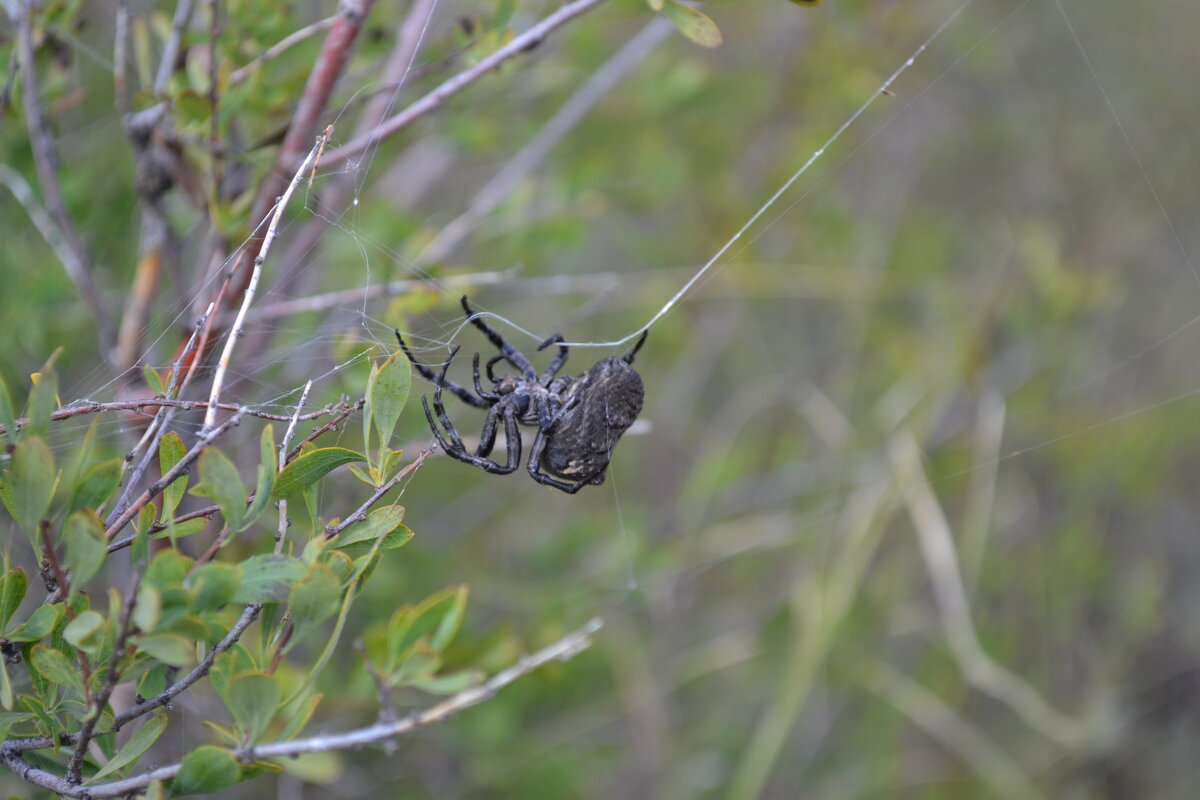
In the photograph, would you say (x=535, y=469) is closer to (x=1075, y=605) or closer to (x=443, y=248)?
(x=443, y=248)

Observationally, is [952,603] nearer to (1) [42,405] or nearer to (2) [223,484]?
(2) [223,484]

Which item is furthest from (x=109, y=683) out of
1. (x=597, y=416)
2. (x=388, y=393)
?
(x=597, y=416)

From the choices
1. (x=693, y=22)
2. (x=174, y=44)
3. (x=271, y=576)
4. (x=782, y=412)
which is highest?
(x=693, y=22)

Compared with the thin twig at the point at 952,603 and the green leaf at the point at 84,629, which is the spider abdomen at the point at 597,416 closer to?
the green leaf at the point at 84,629

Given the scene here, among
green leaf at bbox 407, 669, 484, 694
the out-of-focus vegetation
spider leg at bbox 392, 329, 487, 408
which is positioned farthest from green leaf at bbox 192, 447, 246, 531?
the out-of-focus vegetation

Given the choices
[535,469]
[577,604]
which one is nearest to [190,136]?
[535,469]

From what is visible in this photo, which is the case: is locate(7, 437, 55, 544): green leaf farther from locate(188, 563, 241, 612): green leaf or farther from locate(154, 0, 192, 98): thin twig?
locate(154, 0, 192, 98): thin twig
